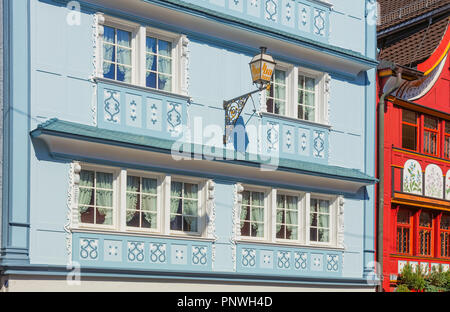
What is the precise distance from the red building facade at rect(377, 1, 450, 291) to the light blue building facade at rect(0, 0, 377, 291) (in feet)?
3.52

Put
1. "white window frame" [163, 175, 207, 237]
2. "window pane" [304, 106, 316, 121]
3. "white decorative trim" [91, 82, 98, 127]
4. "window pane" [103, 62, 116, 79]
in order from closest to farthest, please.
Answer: "white decorative trim" [91, 82, 98, 127] < "window pane" [103, 62, 116, 79] < "white window frame" [163, 175, 207, 237] < "window pane" [304, 106, 316, 121]

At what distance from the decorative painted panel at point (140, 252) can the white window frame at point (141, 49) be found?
9.20 ft

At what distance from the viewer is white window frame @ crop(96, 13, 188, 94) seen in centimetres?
1514

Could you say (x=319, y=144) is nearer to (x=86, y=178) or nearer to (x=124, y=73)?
(x=124, y=73)

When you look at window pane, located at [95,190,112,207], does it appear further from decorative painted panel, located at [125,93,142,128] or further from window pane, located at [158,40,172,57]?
window pane, located at [158,40,172,57]

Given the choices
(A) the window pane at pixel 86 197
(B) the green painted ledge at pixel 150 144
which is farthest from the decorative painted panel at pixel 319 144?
(A) the window pane at pixel 86 197

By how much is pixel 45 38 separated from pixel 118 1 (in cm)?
163

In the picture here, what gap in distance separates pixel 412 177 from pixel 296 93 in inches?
192

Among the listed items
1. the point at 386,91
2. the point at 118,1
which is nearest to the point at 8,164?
the point at 118,1

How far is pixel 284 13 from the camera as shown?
1822cm

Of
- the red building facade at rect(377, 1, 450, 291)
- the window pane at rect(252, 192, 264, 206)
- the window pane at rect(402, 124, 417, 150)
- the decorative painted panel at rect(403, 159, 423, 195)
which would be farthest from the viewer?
the window pane at rect(402, 124, 417, 150)

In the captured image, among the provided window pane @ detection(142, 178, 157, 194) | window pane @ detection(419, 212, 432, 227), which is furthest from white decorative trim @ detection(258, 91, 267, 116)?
window pane @ detection(419, 212, 432, 227)

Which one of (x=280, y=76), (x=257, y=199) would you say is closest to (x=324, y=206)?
(x=257, y=199)

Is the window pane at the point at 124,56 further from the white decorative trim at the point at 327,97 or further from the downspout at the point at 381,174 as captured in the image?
the downspout at the point at 381,174
